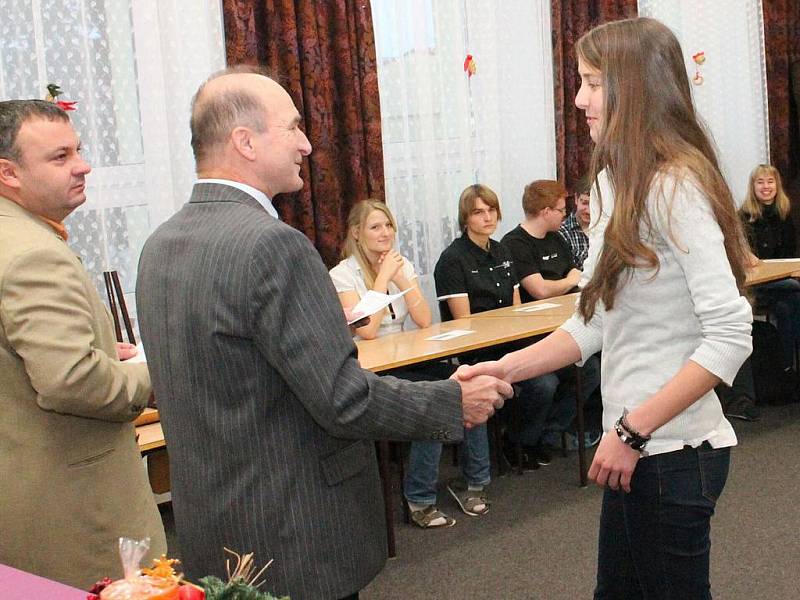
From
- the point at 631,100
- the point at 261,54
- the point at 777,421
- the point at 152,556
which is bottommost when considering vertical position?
the point at 777,421

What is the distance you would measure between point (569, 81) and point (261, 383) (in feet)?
17.7

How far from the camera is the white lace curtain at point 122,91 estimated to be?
455 centimetres

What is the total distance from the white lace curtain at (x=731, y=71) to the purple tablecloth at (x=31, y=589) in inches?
268

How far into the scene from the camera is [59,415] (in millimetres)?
2047

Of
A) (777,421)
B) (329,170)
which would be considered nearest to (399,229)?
(329,170)

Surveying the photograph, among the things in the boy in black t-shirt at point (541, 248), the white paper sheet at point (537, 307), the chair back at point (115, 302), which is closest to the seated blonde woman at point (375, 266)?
the white paper sheet at point (537, 307)

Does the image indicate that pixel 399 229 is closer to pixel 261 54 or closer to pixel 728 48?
pixel 261 54

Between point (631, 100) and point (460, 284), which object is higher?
point (631, 100)

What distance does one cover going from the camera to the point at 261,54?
17.1ft

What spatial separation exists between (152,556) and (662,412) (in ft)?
3.85

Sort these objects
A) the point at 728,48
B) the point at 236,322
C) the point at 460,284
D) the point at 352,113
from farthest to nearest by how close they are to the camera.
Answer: the point at 728,48
the point at 352,113
the point at 460,284
the point at 236,322

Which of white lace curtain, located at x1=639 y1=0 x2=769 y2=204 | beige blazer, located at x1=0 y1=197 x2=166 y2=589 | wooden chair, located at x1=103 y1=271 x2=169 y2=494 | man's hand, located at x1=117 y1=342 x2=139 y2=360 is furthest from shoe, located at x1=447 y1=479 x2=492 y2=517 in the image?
white lace curtain, located at x1=639 y1=0 x2=769 y2=204

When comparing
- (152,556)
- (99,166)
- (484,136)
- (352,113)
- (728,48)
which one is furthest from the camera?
(728,48)

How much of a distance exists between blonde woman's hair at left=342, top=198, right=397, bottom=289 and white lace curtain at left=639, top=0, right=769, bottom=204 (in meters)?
3.54
